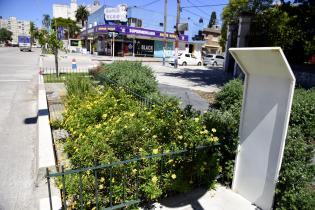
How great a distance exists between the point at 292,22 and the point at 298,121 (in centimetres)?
1074

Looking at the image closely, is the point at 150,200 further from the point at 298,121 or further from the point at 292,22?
the point at 292,22

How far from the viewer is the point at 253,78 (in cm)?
340

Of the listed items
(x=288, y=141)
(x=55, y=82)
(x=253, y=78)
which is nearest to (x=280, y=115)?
(x=253, y=78)

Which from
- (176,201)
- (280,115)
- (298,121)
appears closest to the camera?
(280,115)

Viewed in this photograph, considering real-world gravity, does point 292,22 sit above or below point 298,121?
above

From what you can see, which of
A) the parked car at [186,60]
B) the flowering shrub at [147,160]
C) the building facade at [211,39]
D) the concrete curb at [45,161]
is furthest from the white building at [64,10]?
the flowering shrub at [147,160]

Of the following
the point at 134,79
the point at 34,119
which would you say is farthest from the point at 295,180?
the point at 34,119

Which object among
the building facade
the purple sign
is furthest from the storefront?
the building facade

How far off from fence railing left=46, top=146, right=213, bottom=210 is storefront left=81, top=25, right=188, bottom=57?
37.2 meters

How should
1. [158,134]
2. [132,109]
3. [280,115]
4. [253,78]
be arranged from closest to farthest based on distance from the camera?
1. [280,115]
2. [253,78]
3. [158,134]
4. [132,109]

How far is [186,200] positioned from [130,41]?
42437 millimetres

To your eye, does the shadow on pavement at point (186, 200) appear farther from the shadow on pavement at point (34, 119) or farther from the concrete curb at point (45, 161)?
the shadow on pavement at point (34, 119)

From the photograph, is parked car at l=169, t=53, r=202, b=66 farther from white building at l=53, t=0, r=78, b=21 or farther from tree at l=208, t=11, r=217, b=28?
white building at l=53, t=0, r=78, b=21

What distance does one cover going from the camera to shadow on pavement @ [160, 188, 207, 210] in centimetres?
355
